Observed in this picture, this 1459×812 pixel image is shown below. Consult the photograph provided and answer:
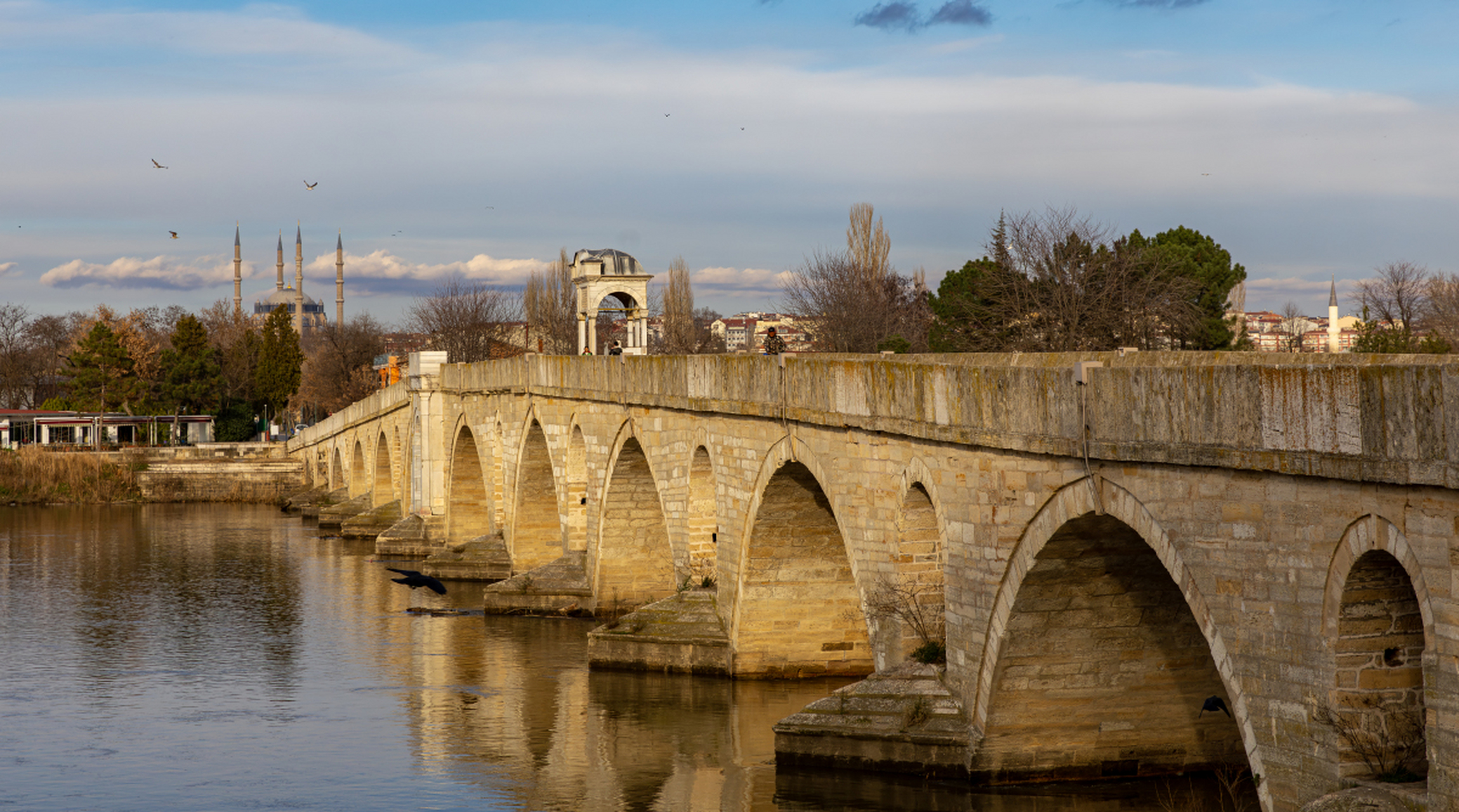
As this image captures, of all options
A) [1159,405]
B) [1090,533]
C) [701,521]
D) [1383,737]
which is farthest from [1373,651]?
[701,521]

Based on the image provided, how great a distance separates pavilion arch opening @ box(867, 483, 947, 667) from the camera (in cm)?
1341

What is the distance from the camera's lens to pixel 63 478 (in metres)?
51.1

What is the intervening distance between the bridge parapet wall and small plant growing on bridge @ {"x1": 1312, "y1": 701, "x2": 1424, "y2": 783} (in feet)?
4.37

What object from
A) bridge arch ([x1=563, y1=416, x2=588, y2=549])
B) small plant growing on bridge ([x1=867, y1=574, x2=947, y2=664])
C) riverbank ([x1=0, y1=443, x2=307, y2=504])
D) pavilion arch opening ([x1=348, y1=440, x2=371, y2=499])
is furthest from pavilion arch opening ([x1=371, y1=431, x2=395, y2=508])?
small plant growing on bridge ([x1=867, y1=574, x2=947, y2=664])

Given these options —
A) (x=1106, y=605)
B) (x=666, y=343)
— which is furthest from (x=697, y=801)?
(x=666, y=343)

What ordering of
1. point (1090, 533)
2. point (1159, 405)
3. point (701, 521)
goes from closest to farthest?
point (1159, 405) < point (1090, 533) < point (701, 521)

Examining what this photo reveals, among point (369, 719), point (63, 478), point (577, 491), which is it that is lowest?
point (369, 719)

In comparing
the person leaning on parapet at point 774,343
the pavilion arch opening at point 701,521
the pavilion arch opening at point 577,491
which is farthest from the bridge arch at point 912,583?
the pavilion arch opening at point 577,491

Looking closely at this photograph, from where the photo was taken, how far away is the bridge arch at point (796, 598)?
655 inches

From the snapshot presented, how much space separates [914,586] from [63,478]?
4473 centimetres

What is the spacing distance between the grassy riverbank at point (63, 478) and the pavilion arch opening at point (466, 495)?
22.9 m

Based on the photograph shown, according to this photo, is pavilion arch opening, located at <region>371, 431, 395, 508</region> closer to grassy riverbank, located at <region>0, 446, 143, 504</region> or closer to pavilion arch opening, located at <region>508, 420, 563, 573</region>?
grassy riverbank, located at <region>0, 446, 143, 504</region>

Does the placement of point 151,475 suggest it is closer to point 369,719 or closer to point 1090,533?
point 369,719

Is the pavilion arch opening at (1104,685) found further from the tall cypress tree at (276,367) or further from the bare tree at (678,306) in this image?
the tall cypress tree at (276,367)
